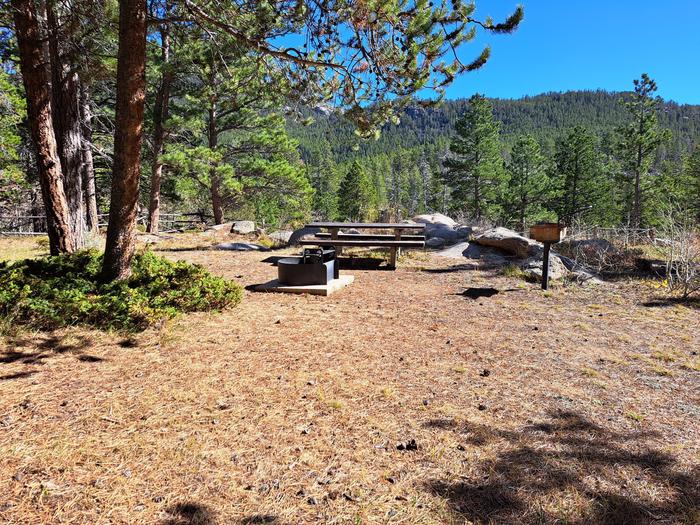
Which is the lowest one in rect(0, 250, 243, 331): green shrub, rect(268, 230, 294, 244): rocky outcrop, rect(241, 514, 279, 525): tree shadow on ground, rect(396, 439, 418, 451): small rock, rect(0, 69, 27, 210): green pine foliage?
rect(396, 439, 418, 451): small rock

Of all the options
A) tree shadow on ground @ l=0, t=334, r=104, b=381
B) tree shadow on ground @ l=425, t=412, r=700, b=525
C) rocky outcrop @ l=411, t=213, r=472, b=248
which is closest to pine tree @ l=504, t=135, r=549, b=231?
rocky outcrop @ l=411, t=213, r=472, b=248

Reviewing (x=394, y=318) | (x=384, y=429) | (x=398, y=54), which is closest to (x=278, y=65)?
(x=398, y=54)

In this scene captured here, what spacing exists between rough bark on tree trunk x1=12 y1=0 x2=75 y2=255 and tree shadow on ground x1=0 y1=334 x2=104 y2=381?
230 centimetres

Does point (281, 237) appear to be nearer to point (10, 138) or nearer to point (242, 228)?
point (242, 228)

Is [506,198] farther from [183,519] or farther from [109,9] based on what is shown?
[183,519]

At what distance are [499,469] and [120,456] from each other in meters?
2.03

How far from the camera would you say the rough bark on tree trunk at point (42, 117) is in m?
4.52

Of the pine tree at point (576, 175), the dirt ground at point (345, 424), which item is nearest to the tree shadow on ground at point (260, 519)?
the dirt ground at point (345, 424)

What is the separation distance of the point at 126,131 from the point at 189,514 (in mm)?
3882

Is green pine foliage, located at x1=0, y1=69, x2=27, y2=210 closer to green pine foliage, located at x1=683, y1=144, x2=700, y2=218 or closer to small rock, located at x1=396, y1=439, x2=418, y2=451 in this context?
small rock, located at x1=396, y1=439, x2=418, y2=451

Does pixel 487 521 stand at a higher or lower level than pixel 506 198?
lower

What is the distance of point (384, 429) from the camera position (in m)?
2.51

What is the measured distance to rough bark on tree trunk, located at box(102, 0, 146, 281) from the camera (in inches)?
162

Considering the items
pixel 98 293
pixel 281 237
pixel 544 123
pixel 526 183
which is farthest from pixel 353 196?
pixel 544 123
